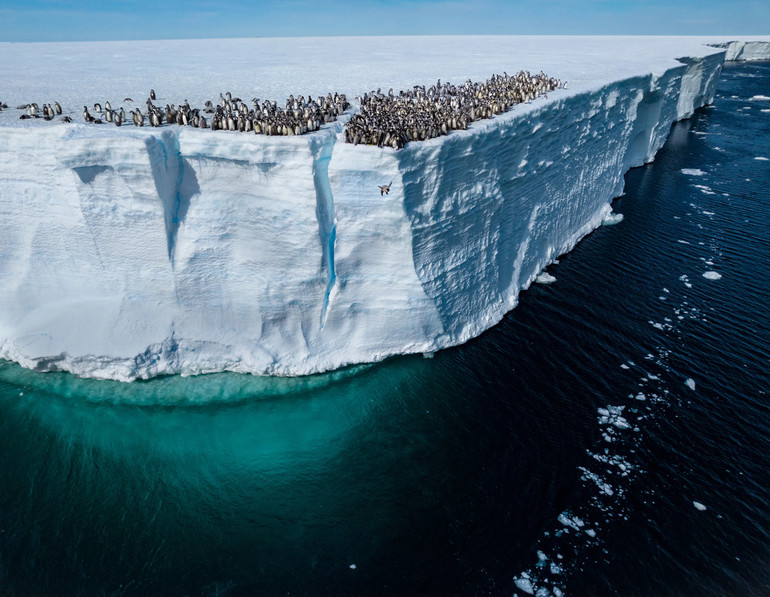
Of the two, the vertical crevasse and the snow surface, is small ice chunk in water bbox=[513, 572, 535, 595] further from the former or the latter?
the vertical crevasse

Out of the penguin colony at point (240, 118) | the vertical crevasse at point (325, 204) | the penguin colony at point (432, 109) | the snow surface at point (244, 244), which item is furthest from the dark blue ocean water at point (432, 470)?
the penguin colony at point (240, 118)

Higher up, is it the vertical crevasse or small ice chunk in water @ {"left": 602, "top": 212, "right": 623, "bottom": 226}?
the vertical crevasse

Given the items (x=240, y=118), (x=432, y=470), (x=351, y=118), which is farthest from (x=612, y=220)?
(x=240, y=118)

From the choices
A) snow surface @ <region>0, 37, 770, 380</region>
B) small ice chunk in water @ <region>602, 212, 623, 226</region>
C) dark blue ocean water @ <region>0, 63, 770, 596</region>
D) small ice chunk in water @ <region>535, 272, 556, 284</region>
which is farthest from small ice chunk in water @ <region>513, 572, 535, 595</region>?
small ice chunk in water @ <region>602, 212, 623, 226</region>

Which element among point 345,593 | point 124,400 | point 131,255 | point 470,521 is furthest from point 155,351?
point 470,521

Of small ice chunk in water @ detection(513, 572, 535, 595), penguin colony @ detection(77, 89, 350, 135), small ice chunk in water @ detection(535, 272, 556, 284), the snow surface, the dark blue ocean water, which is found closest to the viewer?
small ice chunk in water @ detection(513, 572, 535, 595)

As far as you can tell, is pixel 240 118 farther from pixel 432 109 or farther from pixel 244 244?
pixel 432 109
